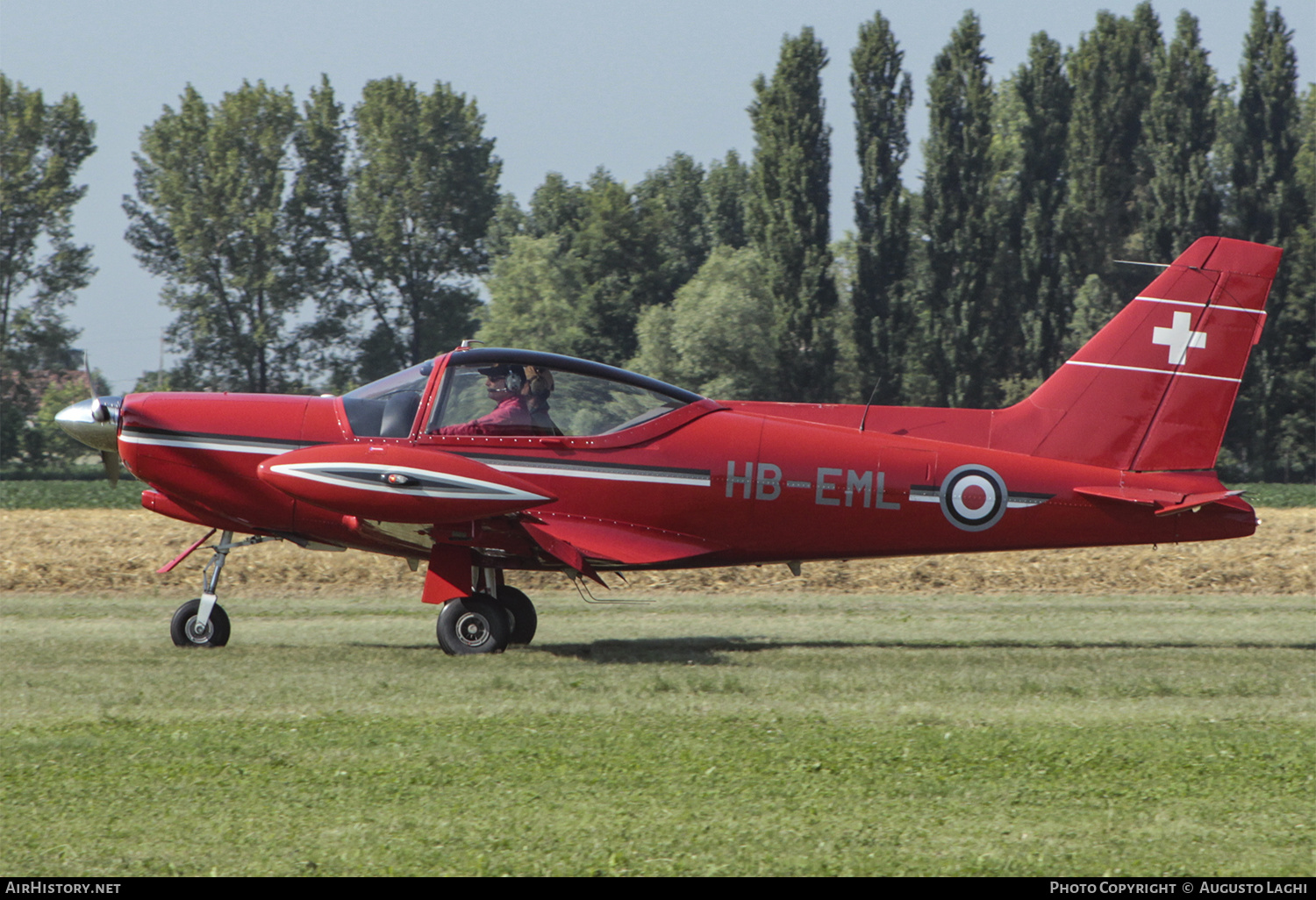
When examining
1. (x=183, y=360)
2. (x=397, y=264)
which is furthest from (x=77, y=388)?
(x=397, y=264)

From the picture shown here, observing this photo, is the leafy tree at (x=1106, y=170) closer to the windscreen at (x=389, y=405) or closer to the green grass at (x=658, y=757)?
the green grass at (x=658, y=757)

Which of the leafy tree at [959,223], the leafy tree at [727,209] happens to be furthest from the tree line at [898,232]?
the leafy tree at [727,209]

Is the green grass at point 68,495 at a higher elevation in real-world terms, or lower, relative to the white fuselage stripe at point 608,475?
lower

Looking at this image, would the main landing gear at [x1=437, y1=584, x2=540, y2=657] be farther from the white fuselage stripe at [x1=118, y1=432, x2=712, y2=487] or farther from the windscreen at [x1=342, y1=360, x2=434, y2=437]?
the windscreen at [x1=342, y1=360, x2=434, y2=437]

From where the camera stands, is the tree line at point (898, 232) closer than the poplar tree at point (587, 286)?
Yes

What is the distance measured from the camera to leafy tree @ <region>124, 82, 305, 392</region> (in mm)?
60969

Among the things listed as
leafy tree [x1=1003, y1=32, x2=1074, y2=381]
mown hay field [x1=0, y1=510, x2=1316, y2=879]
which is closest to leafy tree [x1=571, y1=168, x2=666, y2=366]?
leafy tree [x1=1003, y1=32, x2=1074, y2=381]

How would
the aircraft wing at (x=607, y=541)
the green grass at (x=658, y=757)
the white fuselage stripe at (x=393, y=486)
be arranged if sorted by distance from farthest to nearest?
the aircraft wing at (x=607, y=541), the white fuselage stripe at (x=393, y=486), the green grass at (x=658, y=757)

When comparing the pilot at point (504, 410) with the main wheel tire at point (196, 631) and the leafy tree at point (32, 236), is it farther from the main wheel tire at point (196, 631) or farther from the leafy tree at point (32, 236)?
the leafy tree at point (32, 236)

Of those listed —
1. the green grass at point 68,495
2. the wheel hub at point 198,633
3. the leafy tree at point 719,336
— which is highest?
the leafy tree at point 719,336

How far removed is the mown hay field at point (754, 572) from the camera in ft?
55.3

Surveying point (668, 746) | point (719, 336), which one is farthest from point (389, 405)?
point (719, 336)

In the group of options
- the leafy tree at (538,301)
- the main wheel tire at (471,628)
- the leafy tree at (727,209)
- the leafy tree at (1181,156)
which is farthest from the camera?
the leafy tree at (727,209)

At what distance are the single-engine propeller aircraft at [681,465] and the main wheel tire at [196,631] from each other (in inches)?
0.9
